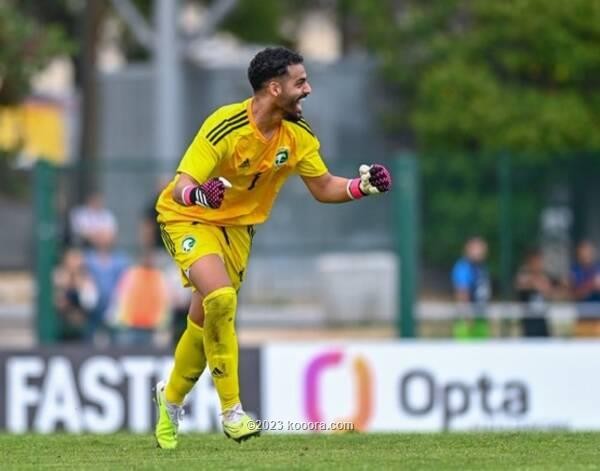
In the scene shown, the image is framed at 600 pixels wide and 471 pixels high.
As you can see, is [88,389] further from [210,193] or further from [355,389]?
[210,193]

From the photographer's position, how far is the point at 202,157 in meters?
9.70

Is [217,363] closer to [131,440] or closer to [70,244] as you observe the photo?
[131,440]

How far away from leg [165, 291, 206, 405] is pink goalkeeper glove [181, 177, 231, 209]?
2.53ft

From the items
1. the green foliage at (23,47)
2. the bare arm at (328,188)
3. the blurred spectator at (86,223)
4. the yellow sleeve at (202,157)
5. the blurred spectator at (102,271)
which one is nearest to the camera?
the yellow sleeve at (202,157)

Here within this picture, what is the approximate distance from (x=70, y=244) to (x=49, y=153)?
24.5 m

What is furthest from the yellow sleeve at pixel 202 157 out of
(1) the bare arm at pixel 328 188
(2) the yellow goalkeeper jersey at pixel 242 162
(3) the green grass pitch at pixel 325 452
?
(3) the green grass pitch at pixel 325 452

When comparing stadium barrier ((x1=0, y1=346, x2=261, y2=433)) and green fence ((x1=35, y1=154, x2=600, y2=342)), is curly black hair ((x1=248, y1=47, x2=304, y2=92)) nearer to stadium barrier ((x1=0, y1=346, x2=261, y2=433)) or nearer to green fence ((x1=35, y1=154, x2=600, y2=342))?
stadium barrier ((x1=0, y1=346, x2=261, y2=433))

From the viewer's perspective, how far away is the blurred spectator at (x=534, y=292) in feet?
60.6

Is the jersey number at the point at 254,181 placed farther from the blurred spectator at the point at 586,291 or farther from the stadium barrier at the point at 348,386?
the blurred spectator at the point at 586,291

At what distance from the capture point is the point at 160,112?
22562 millimetres

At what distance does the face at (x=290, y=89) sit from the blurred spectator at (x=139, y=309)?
333 inches

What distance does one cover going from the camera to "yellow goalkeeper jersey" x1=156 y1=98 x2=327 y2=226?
9711 mm

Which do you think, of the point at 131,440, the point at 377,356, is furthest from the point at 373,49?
the point at 131,440

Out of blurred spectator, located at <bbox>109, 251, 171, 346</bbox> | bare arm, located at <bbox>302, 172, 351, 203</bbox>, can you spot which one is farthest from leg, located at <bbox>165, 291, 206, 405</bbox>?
blurred spectator, located at <bbox>109, 251, 171, 346</bbox>
